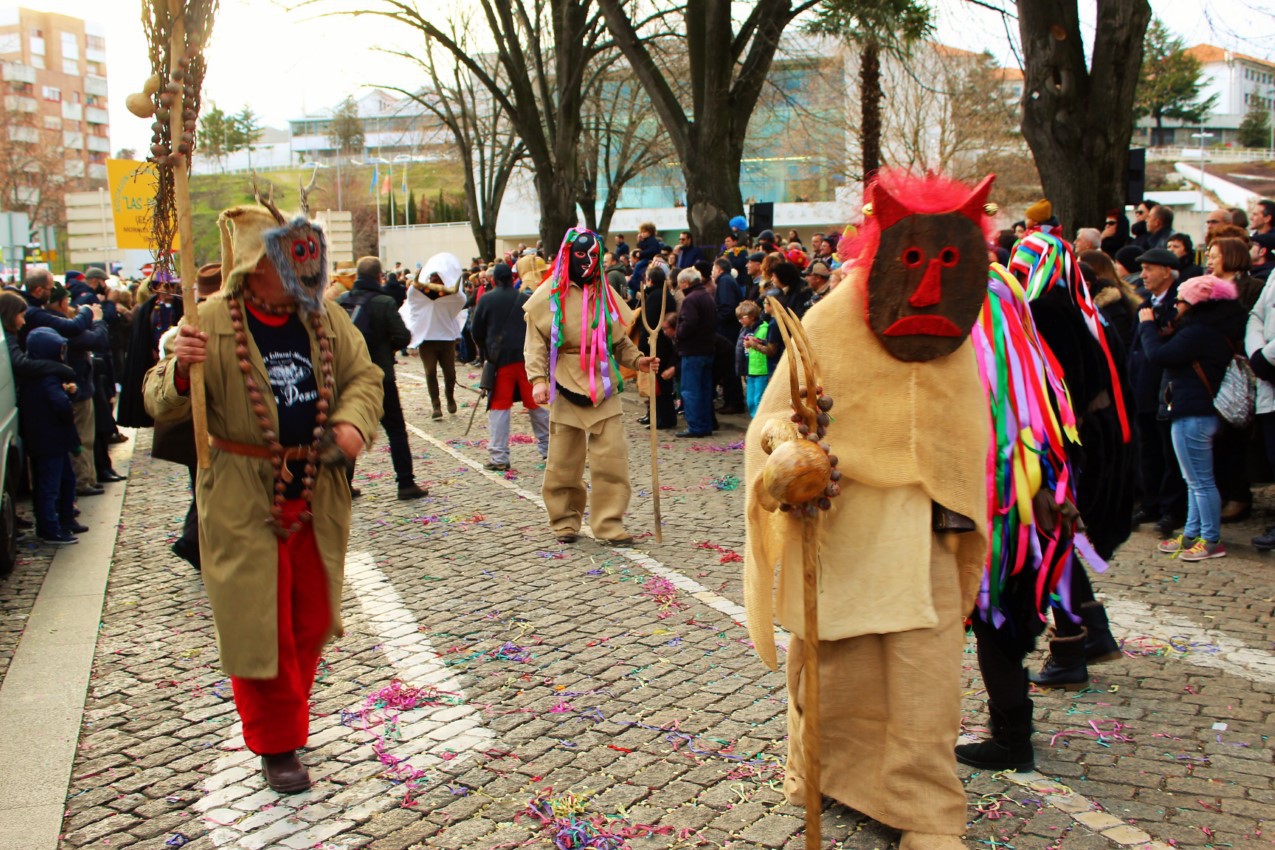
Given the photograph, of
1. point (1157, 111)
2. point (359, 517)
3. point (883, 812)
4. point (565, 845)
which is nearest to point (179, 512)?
point (359, 517)

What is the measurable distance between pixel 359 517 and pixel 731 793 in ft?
19.8

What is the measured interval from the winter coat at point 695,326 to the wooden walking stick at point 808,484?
1014 cm

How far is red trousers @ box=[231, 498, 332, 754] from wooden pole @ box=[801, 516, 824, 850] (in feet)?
6.46

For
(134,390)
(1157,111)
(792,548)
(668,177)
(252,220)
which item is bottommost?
(792,548)

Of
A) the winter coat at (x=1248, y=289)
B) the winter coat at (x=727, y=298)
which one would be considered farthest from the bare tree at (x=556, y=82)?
the winter coat at (x=1248, y=289)

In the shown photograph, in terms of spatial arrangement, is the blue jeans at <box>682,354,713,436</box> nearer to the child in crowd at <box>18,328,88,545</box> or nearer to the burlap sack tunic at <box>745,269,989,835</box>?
the child in crowd at <box>18,328,88,545</box>

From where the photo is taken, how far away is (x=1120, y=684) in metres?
4.93

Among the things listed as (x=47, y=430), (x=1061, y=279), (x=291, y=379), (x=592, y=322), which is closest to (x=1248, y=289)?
(x=1061, y=279)

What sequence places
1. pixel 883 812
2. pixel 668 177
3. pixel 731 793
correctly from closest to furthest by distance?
pixel 883 812 < pixel 731 793 < pixel 668 177

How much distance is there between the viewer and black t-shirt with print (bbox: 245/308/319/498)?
413 centimetres

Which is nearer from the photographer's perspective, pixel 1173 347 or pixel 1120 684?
pixel 1120 684

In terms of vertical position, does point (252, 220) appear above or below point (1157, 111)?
below

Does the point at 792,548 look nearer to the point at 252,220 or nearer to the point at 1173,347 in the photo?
the point at 252,220

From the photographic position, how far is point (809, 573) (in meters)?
3.13
